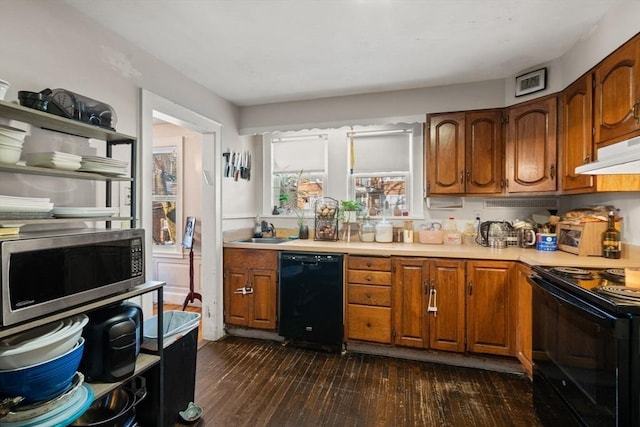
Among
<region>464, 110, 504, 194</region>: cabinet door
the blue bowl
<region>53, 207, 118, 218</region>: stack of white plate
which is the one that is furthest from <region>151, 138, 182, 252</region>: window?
<region>464, 110, 504, 194</region>: cabinet door

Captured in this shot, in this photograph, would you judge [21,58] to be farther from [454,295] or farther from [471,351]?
[471,351]

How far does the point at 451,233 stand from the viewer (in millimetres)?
3096

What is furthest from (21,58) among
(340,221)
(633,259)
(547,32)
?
(633,259)

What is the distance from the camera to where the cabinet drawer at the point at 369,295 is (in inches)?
108

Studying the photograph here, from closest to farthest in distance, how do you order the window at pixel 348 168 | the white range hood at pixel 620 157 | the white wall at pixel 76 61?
1. the white range hood at pixel 620 157
2. the white wall at pixel 76 61
3. the window at pixel 348 168

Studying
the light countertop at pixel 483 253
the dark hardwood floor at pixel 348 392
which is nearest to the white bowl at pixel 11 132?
the dark hardwood floor at pixel 348 392

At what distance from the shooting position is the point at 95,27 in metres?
1.94

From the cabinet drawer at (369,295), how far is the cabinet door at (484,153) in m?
1.19

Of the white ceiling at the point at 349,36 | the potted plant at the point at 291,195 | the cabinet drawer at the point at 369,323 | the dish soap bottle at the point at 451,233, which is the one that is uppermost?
the white ceiling at the point at 349,36

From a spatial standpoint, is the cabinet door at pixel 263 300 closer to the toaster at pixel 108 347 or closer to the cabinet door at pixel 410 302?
the cabinet door at pixel 410 302

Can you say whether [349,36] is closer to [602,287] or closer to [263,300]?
[602,287]

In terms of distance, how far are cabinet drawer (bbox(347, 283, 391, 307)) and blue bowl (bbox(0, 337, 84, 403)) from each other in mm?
1988

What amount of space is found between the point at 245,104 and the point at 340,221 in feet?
5.40

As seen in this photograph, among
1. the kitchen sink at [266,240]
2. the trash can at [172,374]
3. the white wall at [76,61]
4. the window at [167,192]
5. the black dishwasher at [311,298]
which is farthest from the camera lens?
the window at [167,192]
